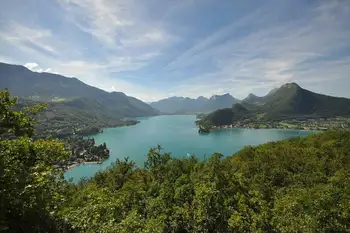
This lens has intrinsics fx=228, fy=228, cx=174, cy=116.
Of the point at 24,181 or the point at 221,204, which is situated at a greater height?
the point at 24,181

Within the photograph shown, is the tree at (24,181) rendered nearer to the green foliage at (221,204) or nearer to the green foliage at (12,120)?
the green foliage at (12,120)

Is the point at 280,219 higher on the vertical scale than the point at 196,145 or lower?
higher

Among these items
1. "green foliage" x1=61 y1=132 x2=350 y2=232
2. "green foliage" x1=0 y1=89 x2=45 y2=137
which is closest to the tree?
"green foliage" x1=0 y1=89 x2=45 y2=137

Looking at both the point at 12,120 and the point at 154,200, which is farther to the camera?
the point at 154,200

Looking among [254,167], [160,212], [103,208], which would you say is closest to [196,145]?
[254,167]

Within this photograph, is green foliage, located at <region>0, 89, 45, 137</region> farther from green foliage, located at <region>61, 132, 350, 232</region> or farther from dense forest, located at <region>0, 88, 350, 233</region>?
green foliage, located at <region>61, 132, 350, 232</region>

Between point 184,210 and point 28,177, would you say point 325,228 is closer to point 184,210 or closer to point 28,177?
point 184,210

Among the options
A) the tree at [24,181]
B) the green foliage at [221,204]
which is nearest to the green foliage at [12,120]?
the tree at [24,181]

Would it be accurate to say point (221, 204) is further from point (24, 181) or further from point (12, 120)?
point (12, 120)

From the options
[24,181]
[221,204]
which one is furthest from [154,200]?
[24,181]
